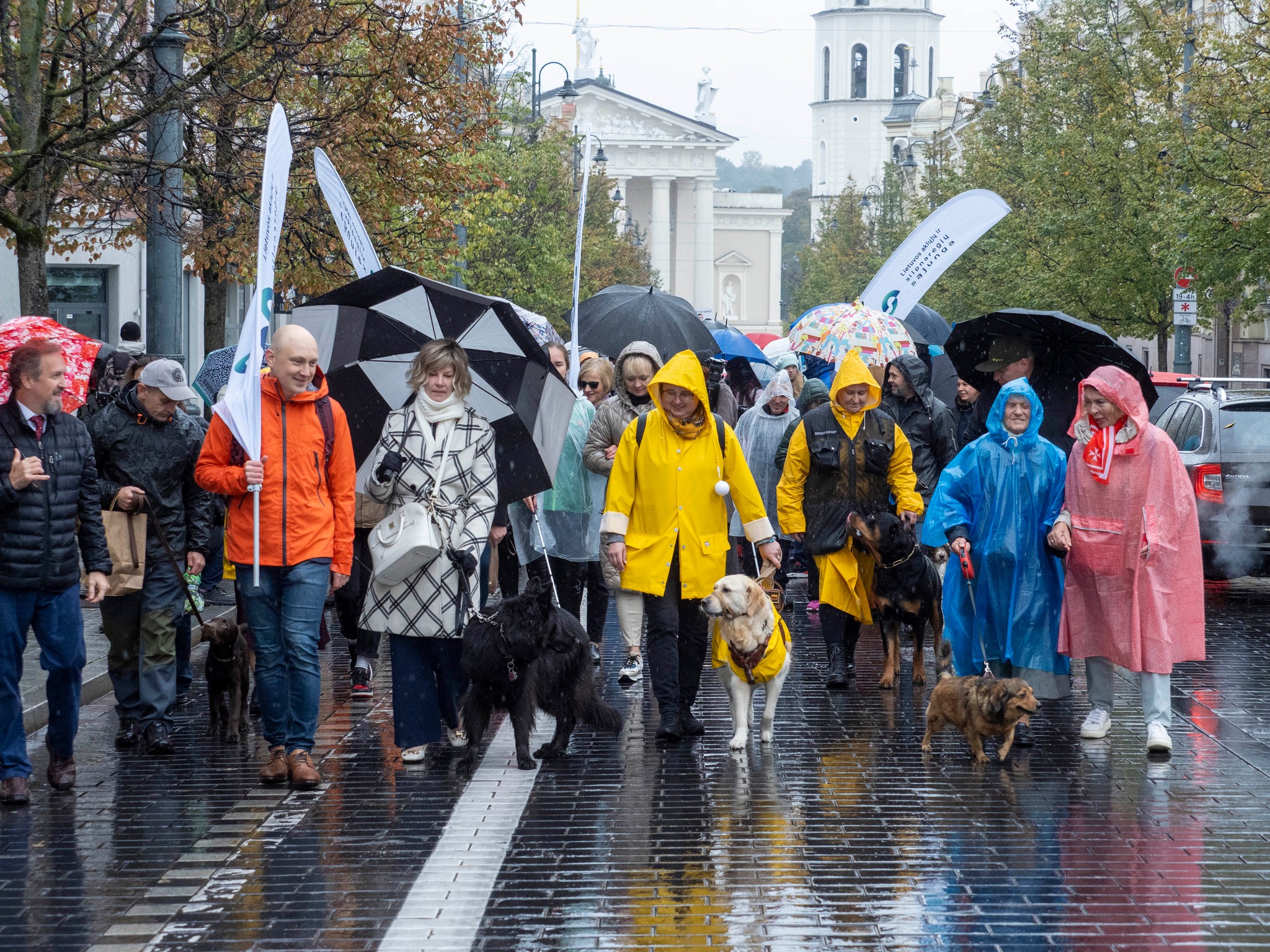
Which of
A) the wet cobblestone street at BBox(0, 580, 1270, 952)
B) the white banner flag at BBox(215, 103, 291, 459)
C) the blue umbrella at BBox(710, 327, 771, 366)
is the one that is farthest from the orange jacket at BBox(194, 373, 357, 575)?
the blue umbrella at BBox(710, 327, 771, 366)

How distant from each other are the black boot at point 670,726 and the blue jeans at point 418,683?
3.34 feet

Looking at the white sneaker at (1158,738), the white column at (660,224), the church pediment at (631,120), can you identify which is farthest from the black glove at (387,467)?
the white column at (660,224)

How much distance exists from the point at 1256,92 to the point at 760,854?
15.0 meters

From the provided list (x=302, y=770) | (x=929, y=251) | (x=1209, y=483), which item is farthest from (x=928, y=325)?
(x=302, y=770)

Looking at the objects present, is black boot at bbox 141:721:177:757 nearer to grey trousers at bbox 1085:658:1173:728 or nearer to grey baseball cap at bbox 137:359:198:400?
grey baseball cap at bbox 137:359:198:400

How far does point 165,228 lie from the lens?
12.5 metres

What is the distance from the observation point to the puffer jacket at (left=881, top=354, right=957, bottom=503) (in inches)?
427

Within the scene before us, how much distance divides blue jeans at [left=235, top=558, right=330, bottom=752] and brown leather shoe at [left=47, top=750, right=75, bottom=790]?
0.85 m

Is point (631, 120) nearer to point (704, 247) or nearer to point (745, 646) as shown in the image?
point (704, 247)

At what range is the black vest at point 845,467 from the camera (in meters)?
9.48

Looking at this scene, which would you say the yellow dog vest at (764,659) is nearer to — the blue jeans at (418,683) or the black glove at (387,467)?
the blue jeans at (418,683)

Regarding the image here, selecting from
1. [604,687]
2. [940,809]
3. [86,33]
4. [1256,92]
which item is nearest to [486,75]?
[1256,92]

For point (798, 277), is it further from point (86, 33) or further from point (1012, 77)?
point (86, 33)

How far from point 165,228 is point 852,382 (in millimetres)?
5798
